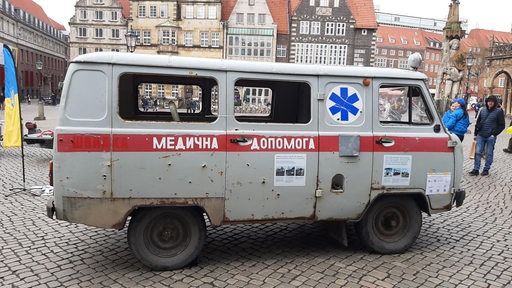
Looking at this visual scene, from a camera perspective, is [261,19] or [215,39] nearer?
[261,19]

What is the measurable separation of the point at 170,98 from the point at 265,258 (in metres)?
2.33

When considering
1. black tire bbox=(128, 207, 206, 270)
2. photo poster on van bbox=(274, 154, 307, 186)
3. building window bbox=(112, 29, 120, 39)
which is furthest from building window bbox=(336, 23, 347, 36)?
black tire bbox=(128, 207, 206, 270)

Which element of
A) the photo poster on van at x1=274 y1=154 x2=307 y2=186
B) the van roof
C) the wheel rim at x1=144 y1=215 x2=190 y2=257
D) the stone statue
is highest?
the stone statue

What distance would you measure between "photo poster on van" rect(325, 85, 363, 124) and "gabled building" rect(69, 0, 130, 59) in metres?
57.7

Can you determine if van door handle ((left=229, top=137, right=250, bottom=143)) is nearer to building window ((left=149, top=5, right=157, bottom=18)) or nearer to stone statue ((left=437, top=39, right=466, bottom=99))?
stone statue ((left=437, top=39, right=466, bottom=99))

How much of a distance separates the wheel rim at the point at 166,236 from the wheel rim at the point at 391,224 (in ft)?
8.09

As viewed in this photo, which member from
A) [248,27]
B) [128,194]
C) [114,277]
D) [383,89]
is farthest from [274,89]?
[248,27]

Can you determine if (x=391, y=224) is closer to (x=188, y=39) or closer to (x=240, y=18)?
(x=240, y=18)

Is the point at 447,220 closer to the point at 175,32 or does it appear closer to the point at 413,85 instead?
the point at 413,85

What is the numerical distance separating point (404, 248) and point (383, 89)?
6.93ft

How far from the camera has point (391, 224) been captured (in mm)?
5562

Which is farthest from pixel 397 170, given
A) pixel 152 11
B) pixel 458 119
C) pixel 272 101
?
pixel 152 11

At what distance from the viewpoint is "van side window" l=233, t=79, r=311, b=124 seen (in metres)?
5.05

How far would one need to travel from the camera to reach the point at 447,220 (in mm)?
7219
